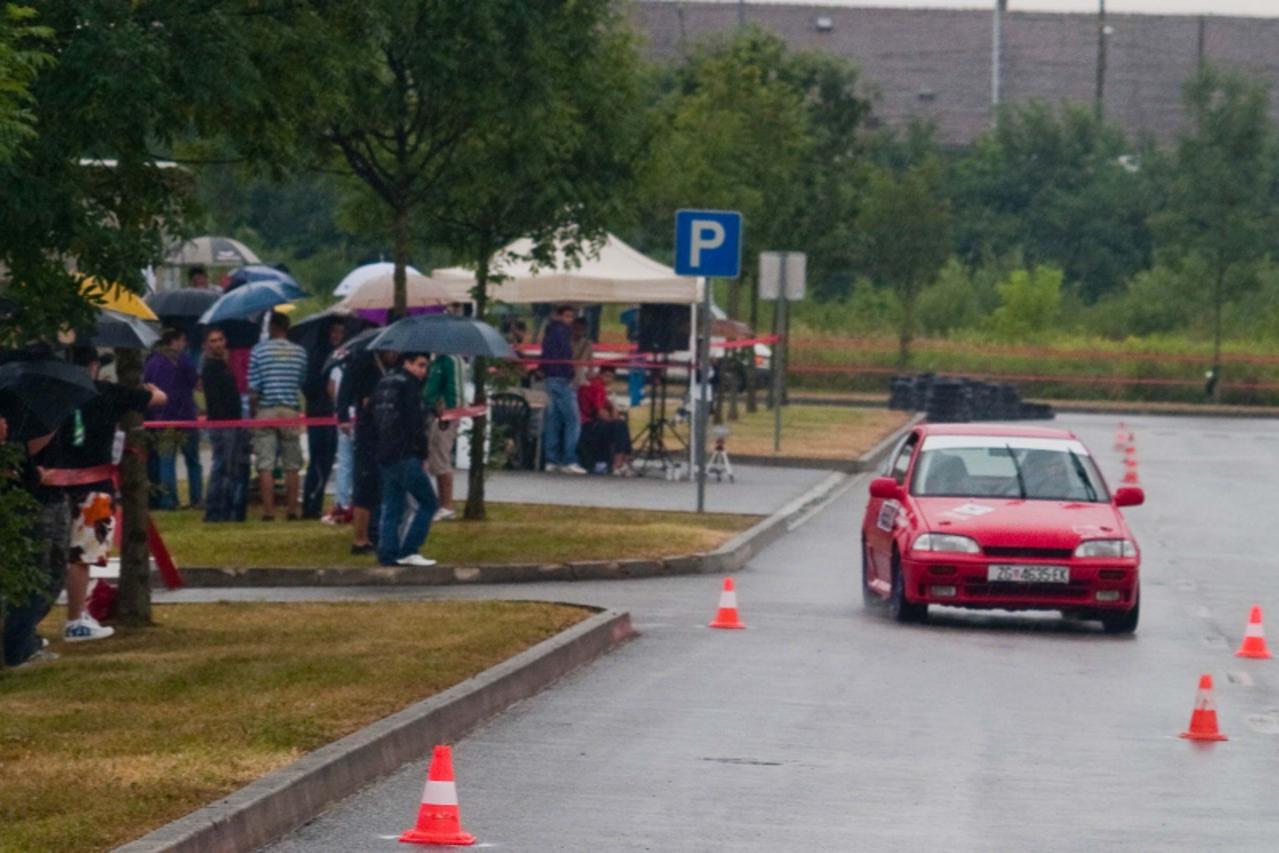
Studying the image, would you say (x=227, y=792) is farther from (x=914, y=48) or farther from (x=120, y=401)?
(x=914, y=48)

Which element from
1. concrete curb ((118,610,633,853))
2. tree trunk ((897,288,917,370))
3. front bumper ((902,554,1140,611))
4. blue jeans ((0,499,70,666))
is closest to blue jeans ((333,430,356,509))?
front bumper ((902,554,1140,611))

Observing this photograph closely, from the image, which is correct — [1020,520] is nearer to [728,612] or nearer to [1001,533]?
[1001,533]

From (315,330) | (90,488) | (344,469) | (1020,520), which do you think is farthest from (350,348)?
(90,488)

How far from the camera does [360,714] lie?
12.3 meters

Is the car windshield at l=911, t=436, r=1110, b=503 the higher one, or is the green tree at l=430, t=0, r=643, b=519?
the green tree at l=430, t=0, r=643, b=519

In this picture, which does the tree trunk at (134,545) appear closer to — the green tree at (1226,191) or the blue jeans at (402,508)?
the blue jeans at (402,508)

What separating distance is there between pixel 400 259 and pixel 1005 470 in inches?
257

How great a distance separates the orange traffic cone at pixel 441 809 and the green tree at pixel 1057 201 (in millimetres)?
81200

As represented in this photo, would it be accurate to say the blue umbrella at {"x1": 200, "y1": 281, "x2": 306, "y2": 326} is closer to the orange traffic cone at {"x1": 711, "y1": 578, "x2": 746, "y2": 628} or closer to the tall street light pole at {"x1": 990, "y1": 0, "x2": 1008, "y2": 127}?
the orange traffic cone at {"x1": 711, "y1": 578, "x2": 746, "y2": 628}

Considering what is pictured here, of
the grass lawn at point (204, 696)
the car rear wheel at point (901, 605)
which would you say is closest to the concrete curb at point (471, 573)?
the grass lawn at point (204, 696)

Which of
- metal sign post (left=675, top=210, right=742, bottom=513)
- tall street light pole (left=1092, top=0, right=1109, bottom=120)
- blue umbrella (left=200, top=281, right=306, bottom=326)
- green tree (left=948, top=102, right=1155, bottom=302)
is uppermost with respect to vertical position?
tall street light pole (left=1092, top=0, right=1109, bottom=120)

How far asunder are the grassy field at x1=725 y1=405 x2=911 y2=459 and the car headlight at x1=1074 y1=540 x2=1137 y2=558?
65.8 feet

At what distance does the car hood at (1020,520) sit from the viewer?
1827 centimetres

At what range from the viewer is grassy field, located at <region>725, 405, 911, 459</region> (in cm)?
3973
